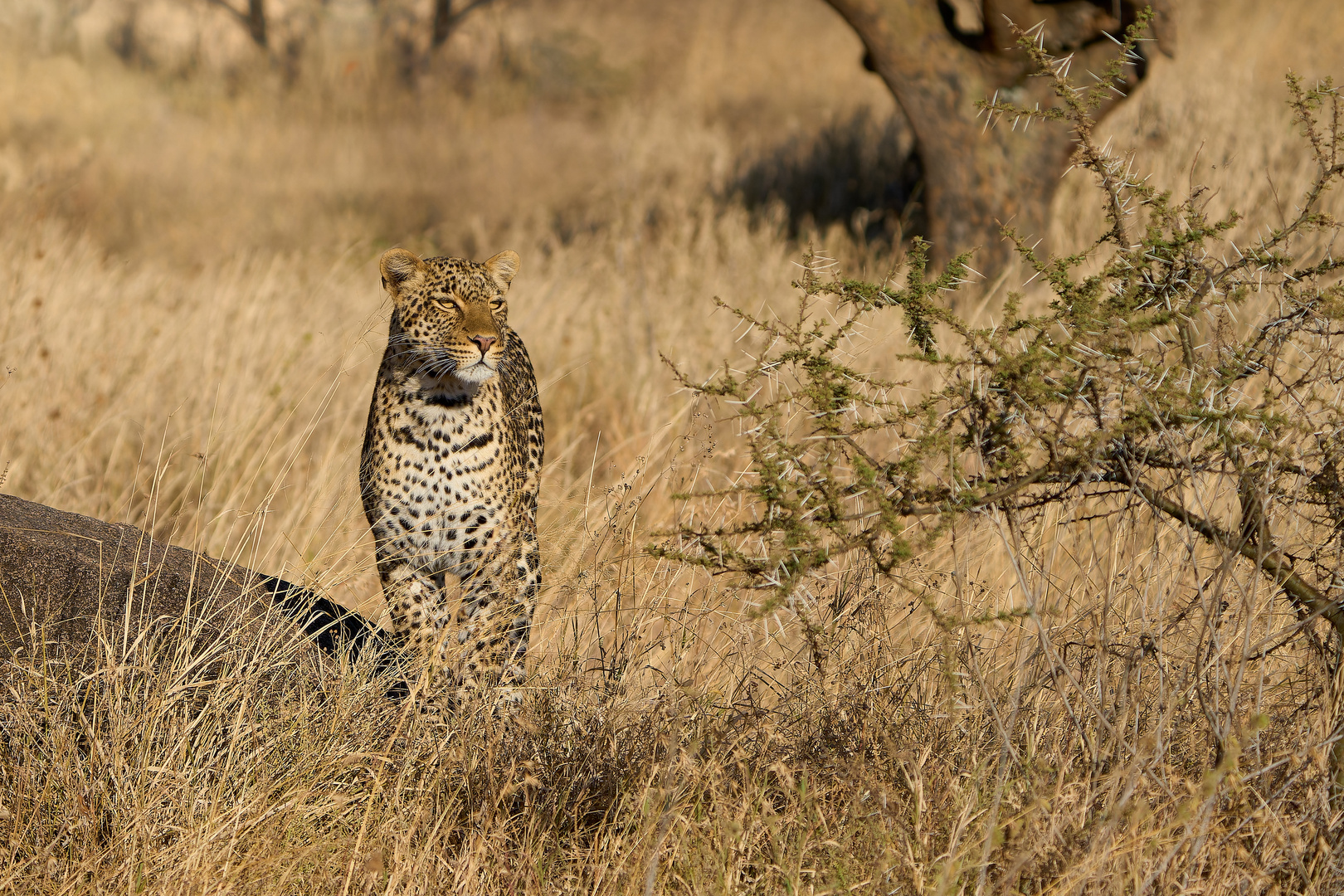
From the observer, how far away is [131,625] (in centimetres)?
322

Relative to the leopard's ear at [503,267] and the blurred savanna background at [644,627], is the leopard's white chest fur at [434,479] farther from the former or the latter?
→ the leopard's ear at [503,267]

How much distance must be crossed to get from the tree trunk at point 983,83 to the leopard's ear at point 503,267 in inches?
173

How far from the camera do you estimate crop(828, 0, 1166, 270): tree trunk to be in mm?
7910

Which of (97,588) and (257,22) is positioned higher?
(257,22)

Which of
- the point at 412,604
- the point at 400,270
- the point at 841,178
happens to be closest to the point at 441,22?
the point at 841,178

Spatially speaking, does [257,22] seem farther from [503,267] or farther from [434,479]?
[434,479]

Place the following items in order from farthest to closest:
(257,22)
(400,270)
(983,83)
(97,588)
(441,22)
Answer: (257,22) < (441,22) < (983,83) < (400,270) < (97,588)

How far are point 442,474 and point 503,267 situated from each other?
731mm

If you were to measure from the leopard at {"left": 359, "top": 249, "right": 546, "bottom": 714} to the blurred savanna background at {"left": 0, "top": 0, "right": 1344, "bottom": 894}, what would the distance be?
15 cm

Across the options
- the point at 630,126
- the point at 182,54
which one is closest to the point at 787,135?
the point at 630,126

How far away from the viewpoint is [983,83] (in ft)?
26.2

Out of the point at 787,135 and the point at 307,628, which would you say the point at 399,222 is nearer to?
the point at 787,135

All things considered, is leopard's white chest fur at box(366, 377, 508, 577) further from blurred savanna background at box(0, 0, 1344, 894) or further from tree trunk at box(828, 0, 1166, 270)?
tree trunk at box(828, 0, 1166, 270)

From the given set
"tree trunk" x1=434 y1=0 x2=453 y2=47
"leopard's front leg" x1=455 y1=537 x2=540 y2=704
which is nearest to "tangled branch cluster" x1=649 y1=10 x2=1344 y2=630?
"leopard's front leg" x1=455 y1=537 x2=540 y2=704
